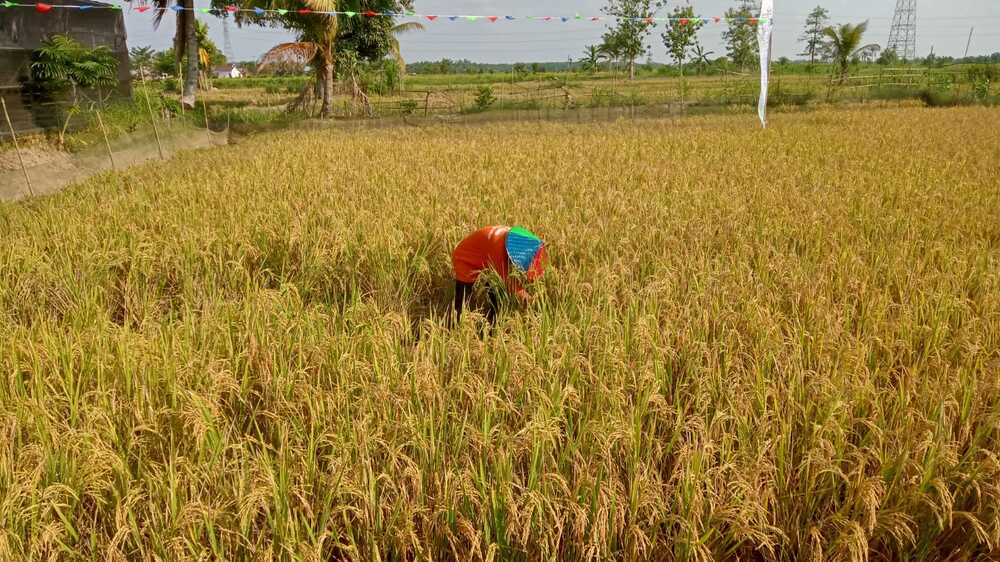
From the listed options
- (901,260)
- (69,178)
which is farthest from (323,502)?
(69,178)

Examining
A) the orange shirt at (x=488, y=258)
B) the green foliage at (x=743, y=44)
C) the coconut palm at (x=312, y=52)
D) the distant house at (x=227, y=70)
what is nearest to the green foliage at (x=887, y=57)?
the green foliage at (x=743, y=44)

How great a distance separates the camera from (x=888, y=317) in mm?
2779

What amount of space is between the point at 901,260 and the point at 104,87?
12966 millimetres

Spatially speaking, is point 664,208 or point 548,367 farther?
point 664,208

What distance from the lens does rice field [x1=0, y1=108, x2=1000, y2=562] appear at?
1501 millimetres

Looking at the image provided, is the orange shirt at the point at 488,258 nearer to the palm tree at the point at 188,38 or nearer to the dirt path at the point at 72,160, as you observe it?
the dirt path at the point at 72,160

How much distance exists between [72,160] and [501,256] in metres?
7.69

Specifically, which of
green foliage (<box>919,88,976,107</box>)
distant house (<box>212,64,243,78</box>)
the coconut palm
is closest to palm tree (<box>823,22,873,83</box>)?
green foliage (<box>919,88,976,107</box>)

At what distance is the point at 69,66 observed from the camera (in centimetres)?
1023

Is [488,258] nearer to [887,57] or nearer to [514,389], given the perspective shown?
[514,389]

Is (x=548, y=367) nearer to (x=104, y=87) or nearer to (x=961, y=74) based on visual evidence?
(x=104, y=87)

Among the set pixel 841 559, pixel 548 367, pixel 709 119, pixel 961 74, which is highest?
pixel 961 74

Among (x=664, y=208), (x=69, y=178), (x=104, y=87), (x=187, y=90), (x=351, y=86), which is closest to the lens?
(x=664, y=208)

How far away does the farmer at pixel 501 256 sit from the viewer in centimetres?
290
